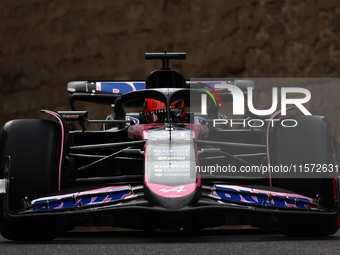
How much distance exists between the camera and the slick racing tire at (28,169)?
298 cm

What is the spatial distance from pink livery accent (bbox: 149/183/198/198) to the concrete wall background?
17.8 ft

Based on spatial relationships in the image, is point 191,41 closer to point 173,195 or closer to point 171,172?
point 171,172

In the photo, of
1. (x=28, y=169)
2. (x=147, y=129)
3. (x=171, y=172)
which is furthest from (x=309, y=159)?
(x=28, y=169)

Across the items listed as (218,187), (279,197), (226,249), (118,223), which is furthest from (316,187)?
(118,223)

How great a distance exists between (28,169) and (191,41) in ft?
18.3

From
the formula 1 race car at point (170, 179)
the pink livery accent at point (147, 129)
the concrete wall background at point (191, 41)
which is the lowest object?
the formula 1 race car at point (170, 179)

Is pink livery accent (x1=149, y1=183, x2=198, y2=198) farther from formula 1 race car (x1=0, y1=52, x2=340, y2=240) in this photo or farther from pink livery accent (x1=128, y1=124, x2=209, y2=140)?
pink livery accent (x1=128, y1=124, x2=209, y2=140)

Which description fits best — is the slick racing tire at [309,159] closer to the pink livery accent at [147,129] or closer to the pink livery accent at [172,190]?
the pink livery accent at [147,129]

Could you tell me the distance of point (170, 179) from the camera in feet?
8.89

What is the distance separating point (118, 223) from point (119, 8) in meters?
6.15

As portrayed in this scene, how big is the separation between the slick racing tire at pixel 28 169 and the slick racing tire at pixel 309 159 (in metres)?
1.26

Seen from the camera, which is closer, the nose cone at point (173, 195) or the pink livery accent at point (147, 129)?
the nose cone at point (173, 195)

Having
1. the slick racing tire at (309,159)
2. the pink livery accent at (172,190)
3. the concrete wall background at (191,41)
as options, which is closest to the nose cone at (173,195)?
the pink livery accent at (172,190)

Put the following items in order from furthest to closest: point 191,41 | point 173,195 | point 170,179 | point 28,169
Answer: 1. point 191,41
2. point 28,169
3. point 170,179
4. point 173,195
